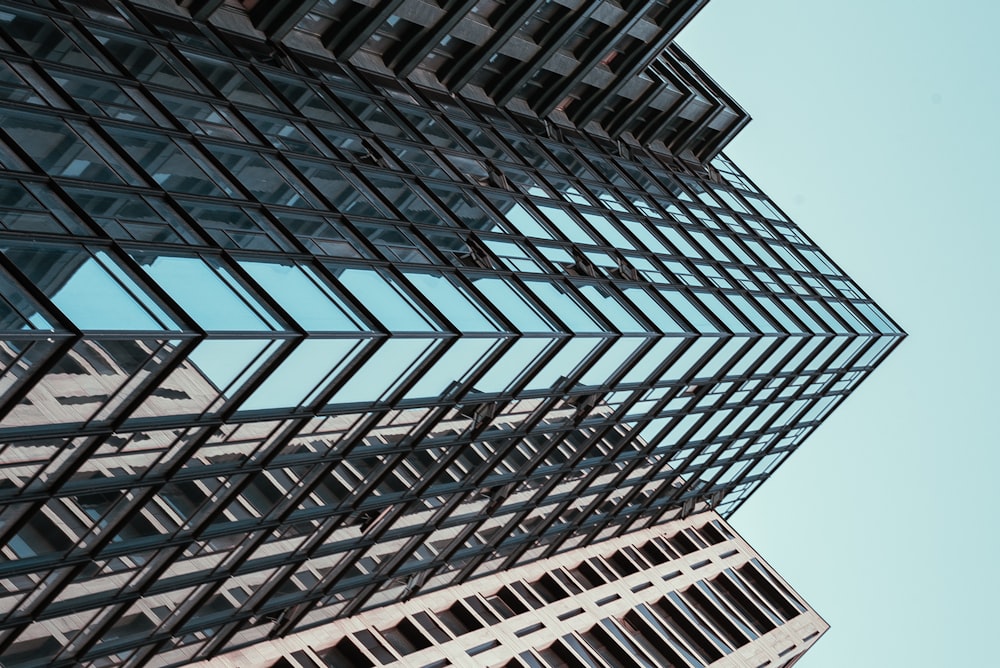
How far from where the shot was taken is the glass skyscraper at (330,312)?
2077 centimetres

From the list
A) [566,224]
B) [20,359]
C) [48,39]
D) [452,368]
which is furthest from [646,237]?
[20,359]

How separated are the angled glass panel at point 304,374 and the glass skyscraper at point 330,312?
0.25ft

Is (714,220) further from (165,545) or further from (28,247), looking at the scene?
(28,247)

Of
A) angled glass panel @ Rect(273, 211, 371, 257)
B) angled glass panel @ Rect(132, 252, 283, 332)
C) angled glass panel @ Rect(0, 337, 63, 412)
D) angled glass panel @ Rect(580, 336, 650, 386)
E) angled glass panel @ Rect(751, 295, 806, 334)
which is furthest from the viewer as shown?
angled glass panel @ Rect(751, 295, 806, 334)

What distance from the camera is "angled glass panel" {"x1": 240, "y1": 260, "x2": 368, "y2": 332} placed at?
23.0 m

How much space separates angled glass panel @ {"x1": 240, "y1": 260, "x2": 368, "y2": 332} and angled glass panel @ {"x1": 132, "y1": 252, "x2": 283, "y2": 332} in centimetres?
67

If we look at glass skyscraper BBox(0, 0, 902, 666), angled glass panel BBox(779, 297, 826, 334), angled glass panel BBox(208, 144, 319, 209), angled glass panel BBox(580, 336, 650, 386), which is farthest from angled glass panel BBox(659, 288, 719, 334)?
angled glass panel BBox(208, 144, 319, 209)

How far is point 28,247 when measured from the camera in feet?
61.9

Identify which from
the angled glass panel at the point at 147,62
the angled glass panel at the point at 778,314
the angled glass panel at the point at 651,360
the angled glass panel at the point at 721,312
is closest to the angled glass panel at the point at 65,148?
the angled glass panel at the point at 147,62

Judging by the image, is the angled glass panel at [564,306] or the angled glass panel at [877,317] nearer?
the angled glass panel at [564,306]

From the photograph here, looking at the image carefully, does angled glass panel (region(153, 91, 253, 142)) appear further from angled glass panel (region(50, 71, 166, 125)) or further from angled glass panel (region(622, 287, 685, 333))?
angled glass panel (region(622, 287, 685, 333))

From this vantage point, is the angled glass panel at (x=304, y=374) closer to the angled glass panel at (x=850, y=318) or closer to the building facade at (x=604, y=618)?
the building facade at (x=604, y=618)

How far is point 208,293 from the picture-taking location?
2136 cm

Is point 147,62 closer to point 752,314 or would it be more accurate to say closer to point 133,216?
point 133,216
